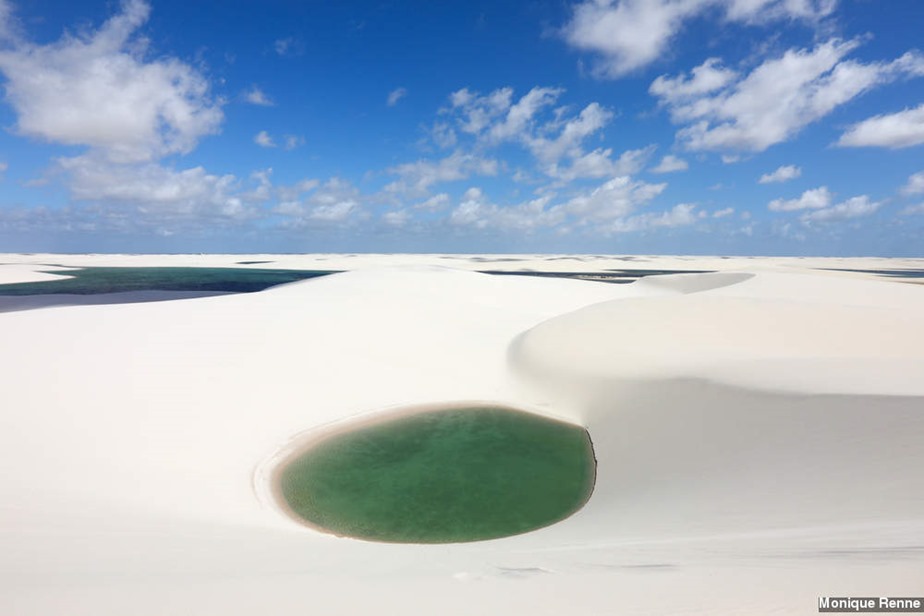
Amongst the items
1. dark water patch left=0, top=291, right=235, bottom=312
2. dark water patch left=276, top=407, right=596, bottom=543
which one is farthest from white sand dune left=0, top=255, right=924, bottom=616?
dark water patch left=0, top=291, right=235, bottom=312

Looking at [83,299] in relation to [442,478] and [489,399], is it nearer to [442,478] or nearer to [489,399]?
[489,399]

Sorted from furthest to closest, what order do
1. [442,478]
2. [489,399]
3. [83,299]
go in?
[83,299]
[489,399]
[442,478]

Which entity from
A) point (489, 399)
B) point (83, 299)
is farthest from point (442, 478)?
point (83, 299)

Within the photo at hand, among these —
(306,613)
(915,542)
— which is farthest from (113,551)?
(915,542)

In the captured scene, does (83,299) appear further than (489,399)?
Yes

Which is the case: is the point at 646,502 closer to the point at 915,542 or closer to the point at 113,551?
the point at 915,542

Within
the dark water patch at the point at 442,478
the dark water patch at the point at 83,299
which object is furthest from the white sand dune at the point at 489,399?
the dark water patch at the point at 83,299

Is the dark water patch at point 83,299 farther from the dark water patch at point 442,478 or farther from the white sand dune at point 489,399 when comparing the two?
the dark water patch at point 442,478
